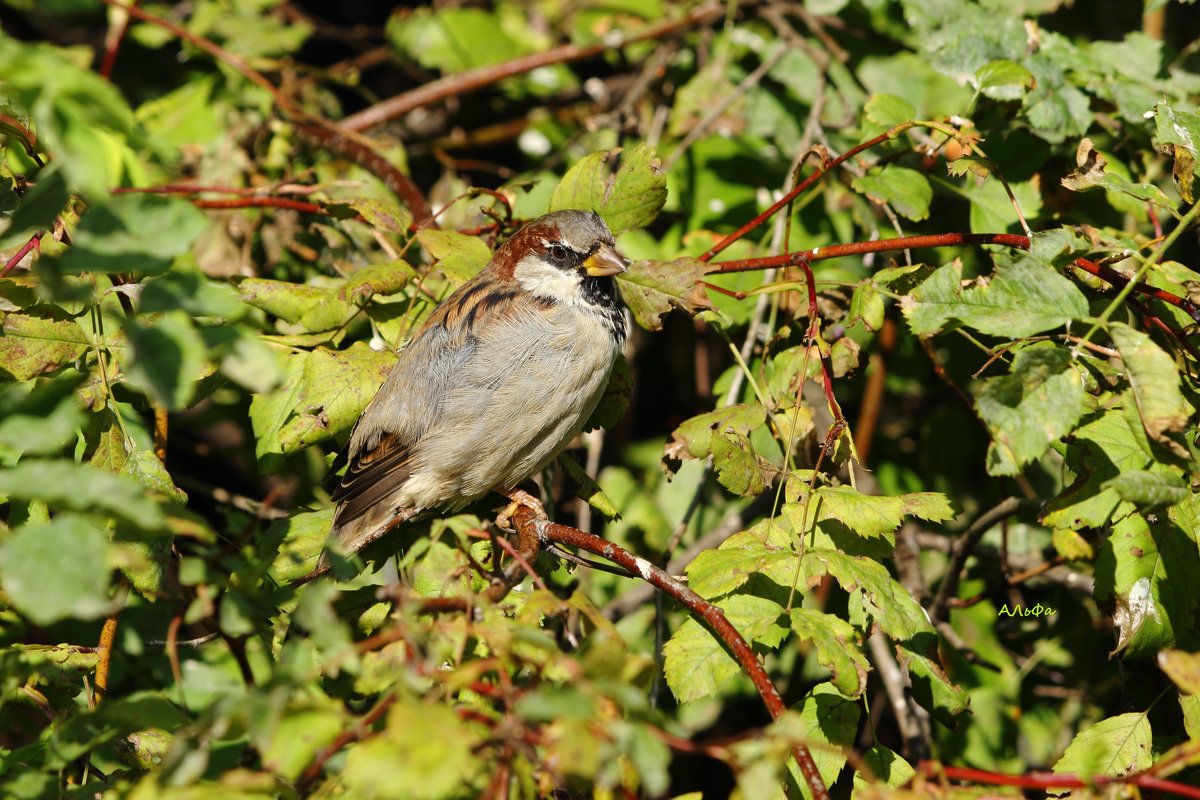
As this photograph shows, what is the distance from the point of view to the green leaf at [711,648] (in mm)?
1690

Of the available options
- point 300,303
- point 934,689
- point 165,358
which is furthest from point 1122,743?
point 300,303

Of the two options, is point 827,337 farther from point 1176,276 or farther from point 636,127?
point 636,127

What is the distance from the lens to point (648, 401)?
454 cm

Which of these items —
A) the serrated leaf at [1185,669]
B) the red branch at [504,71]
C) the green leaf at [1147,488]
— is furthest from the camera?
the red branch at [504,71]

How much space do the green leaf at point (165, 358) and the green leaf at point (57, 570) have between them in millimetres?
179

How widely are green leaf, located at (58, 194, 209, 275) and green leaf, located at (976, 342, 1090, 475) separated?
3.80 ft

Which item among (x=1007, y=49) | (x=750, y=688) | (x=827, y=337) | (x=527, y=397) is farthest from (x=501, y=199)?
(x=750, y=688)

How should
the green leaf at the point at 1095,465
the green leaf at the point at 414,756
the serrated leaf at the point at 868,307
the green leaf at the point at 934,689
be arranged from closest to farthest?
1. the green leaf at the point at 414,756
2. the green leaf at the point at 1095,465
3. the green leaf at the point at 934,689
4. the serrated leaf at the point at 868,307

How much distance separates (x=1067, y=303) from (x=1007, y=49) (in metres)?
1.34

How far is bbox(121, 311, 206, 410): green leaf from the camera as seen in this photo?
114cm

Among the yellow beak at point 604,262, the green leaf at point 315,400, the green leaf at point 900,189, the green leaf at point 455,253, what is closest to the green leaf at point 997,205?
the green leaf at point 900,189

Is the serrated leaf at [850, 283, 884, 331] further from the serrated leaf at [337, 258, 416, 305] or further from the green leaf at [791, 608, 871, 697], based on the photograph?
the serrated leaf at [337, 258, 416, 305]

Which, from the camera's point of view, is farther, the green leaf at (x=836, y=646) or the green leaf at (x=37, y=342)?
the green leaf at (x=37, y=342)

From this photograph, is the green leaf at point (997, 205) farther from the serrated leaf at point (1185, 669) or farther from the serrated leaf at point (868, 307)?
the serrated leaf at point (1185, 669)
